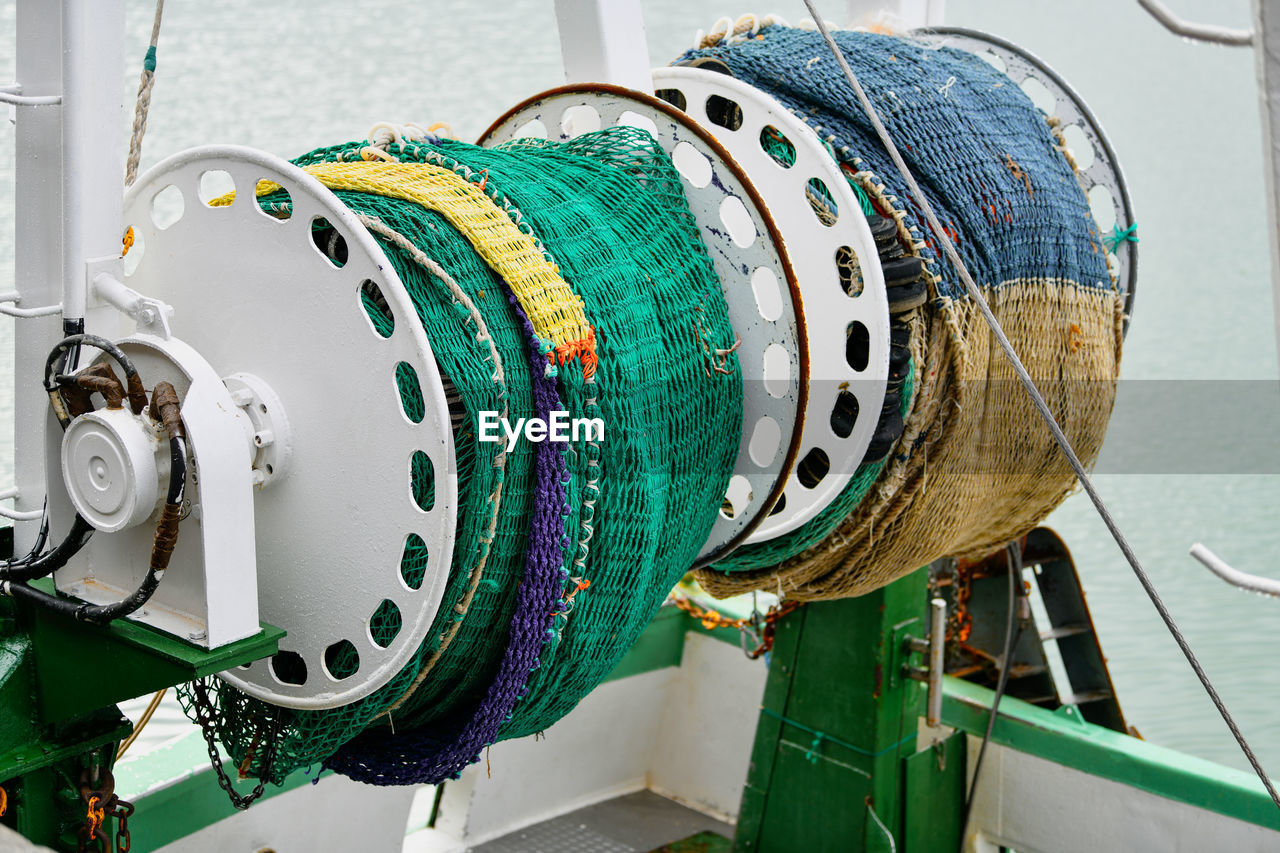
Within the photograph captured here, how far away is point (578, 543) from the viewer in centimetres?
162

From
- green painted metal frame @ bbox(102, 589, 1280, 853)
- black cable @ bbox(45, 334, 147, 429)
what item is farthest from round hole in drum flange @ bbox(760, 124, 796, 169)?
green painted metal frame @ bbox(102, 589, 1280, 853)

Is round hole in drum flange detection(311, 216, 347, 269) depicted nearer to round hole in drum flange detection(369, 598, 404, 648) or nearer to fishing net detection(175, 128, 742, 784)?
fishing net detection(175, 128, 742, 784)

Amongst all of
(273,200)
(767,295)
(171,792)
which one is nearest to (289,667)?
(273,200)

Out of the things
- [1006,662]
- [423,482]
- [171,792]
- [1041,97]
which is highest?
[1041,97]

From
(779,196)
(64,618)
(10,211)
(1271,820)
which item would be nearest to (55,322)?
(64,618)

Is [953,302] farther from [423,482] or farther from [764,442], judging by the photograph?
[423,482]

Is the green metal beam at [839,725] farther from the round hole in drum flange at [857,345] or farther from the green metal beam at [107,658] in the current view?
the green metal beam at [107,658]

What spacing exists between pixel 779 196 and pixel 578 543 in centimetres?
78

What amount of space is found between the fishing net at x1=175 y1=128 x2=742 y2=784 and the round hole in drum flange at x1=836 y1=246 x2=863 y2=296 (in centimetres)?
25

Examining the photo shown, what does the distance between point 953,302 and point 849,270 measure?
176mm

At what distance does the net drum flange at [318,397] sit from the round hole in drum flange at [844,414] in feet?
2.74

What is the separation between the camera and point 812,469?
2.20 meters

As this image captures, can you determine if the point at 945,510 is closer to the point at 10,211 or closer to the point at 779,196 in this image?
the point at 779,196

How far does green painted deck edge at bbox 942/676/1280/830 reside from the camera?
2.80 metres
